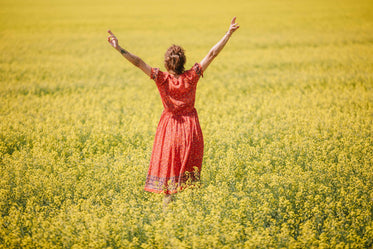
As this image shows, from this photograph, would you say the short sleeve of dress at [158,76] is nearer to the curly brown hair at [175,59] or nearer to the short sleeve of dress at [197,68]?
the curly brown hair at [175,59]

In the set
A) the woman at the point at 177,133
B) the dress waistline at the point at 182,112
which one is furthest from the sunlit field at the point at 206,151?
the dress waistline at the point at 182,112

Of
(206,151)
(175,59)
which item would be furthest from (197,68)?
(206,151)

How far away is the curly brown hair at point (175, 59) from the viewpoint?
427 cm

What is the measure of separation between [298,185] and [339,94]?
6.03 meters

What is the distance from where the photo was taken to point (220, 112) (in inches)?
349

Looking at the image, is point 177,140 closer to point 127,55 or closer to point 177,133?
point 177,133

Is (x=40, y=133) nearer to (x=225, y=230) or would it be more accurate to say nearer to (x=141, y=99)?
(x=141, y=99)

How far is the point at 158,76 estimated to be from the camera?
437 centimetres

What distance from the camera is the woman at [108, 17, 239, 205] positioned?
4406mm

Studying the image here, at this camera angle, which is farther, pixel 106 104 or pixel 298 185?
pixel 106 104

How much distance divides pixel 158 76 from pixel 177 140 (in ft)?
2.66

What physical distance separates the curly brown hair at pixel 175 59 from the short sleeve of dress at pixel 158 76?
115 mm

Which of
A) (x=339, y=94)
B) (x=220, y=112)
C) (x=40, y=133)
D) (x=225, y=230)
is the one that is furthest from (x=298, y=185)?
(x=339, y=94)

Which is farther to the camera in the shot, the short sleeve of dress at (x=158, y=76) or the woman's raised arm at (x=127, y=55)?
the short sleeve of dress at (x=158, y=76)
